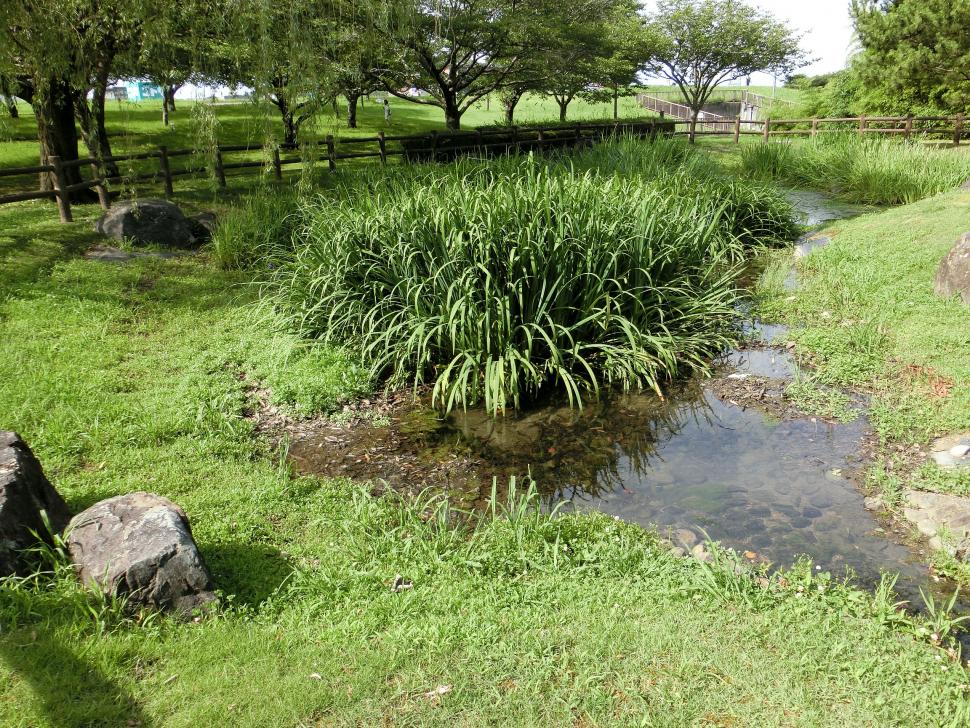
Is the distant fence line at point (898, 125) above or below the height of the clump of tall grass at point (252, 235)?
above

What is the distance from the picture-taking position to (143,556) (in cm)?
327

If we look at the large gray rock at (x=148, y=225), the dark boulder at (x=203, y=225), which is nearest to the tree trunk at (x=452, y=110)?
the dark boulder at (x=203, y=225)

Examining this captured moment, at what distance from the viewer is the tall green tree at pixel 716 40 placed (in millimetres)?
34219

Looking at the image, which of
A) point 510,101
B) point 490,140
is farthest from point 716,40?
point 490,140

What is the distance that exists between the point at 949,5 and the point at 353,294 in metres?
20.8

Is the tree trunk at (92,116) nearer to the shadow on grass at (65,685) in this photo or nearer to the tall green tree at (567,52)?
the shadow on grass at (65,685)

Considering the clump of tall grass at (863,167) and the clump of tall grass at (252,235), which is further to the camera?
the clump of tall grass at (863,167)

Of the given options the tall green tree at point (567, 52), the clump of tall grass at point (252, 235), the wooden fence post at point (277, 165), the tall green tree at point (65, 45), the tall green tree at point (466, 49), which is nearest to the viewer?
the tall green tree at point (65, 45)

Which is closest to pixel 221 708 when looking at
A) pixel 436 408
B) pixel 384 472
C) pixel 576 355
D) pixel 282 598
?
pixel 282 598

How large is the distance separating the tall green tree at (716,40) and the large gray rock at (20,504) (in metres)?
34.9

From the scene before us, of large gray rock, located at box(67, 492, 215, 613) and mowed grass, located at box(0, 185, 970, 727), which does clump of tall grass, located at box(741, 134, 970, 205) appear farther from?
large gray rock, located at box(67, 492, 215, 613)

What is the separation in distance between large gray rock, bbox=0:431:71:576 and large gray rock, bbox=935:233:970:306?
7963 mm

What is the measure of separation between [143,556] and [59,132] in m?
12.5

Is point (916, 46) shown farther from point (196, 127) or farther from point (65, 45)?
point (65, 45)
